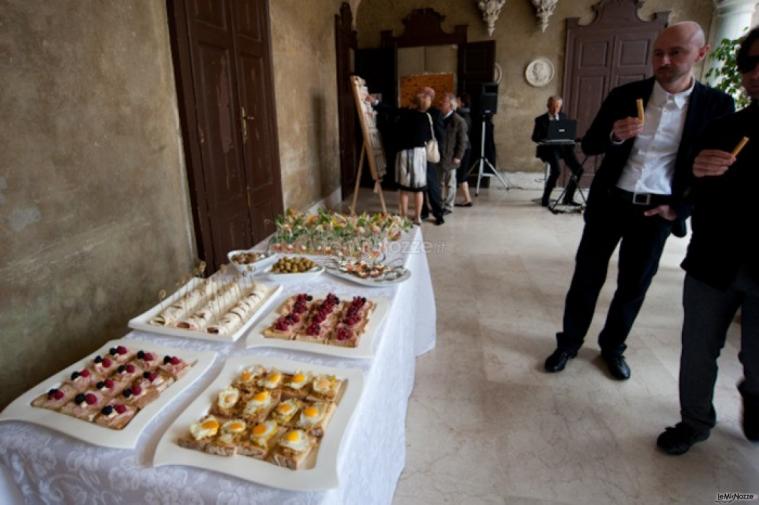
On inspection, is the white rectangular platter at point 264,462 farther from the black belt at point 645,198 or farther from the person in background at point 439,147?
the person in background at point 439,147

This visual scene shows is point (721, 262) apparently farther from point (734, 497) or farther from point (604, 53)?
point (604, 53)

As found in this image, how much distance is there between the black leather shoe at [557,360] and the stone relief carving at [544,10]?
6279 millimetres

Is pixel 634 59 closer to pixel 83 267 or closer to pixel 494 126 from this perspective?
pixel 494 126

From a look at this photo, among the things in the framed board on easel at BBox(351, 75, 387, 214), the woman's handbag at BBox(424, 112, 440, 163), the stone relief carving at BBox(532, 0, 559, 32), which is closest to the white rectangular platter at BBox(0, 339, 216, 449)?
the framed board on easel at BBox(351, 75, 387, 214)

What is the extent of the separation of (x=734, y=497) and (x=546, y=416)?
2.17 ft

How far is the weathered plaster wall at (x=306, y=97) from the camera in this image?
13.9ft

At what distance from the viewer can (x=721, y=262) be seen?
1419 millimetres

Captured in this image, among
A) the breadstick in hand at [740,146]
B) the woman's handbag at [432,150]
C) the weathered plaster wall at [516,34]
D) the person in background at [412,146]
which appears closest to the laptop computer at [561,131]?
the weathered plaster wall at [516,34]

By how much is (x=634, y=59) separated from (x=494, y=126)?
2248 mm

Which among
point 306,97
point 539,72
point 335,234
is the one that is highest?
point 539,72

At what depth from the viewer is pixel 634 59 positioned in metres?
6.69

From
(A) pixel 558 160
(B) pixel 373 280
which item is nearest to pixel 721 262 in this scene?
(B) pixel 373 280

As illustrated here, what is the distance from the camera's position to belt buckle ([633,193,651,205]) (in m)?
1.84

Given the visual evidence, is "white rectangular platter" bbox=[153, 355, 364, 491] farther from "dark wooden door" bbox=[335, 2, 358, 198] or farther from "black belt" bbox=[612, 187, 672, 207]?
"dark wooden door" bbox=[335, 2, 358, 198]
